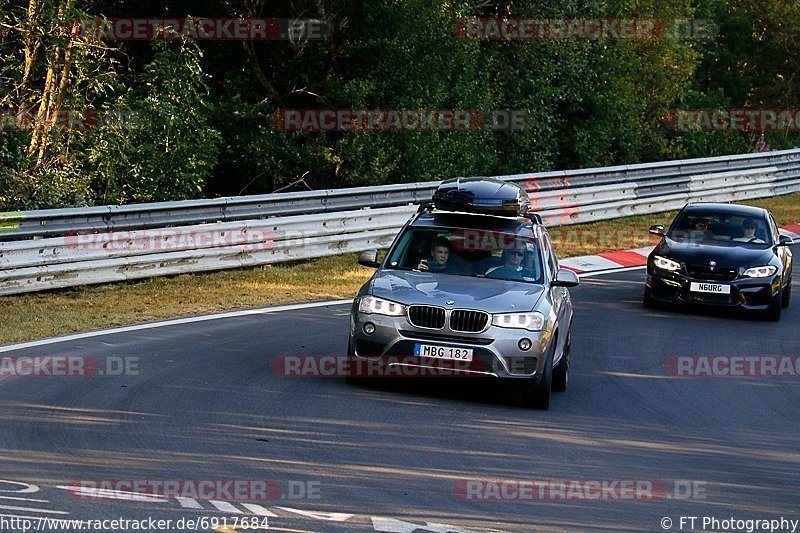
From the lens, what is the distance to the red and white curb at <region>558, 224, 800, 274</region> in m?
21.6

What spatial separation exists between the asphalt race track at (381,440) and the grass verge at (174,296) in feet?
2.37

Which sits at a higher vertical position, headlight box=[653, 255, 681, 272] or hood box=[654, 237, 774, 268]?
hood box=[654, 237, 774, 268]

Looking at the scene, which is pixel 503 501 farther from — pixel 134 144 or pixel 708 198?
pixel 708 198

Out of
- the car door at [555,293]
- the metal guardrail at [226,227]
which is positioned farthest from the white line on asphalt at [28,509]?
the metal guardrail at [226,227]

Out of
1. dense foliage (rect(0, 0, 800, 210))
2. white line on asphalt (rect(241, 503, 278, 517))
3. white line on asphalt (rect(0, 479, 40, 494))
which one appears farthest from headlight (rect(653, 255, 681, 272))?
white line on asphalt (rect(0, 479, 40, 494))

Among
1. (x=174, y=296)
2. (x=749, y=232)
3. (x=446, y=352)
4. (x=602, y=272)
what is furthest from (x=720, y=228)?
(x=446, y=352)

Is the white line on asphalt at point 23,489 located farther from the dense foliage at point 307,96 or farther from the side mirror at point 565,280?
the dense foliage at point 307,96

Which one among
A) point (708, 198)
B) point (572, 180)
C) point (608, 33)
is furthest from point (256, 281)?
point (608, 33)

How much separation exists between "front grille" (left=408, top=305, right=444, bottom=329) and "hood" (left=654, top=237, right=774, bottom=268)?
24.3ft

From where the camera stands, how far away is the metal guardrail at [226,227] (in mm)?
15820

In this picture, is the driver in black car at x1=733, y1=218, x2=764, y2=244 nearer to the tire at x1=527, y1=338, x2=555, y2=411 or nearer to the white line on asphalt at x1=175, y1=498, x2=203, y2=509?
A: the tire at x1=527, y1=338, x2=555, y2=411

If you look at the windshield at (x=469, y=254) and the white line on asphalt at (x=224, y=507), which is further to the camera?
the windshield at (x=469, y=254)

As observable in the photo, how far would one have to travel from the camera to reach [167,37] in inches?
939

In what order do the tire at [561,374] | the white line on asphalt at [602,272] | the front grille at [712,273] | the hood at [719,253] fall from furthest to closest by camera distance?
the white line on asphalt at [602,272] < the hood at [719,253] < the front grille at [712,273] < the tire at [561,374]
